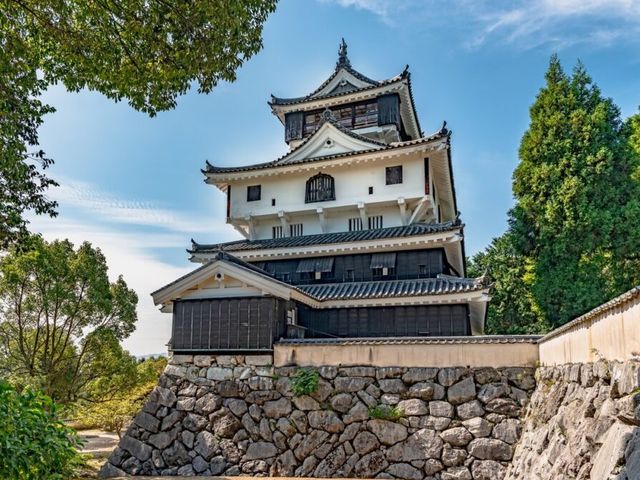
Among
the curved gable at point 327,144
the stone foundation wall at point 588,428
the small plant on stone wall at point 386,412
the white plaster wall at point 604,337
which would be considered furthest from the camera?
the curved gable at point 327,144

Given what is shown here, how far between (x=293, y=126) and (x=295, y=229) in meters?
5.64

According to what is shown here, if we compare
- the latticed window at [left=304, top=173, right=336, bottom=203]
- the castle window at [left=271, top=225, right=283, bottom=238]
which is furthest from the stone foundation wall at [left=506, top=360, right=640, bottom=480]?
the castle window at [left=271, top=225, right=283, bottom=238]

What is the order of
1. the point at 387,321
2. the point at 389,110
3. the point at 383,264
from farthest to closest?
the point at 389,110 → the point at 383,264 → the point at 387,321

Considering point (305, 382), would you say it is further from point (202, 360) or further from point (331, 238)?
point (331, 238)

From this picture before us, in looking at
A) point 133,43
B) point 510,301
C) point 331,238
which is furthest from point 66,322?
point 510,301

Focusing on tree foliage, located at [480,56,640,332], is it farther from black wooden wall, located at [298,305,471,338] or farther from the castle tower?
black wooden wall, located at [298,305,471,338]

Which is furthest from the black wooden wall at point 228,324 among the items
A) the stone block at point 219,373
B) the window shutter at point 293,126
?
the window shutter at point 293,126

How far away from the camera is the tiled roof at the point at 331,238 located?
51.4 feet

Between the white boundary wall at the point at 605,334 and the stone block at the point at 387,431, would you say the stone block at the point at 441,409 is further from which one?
the white boundary wall at the point at 605,334

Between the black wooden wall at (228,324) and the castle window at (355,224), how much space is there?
5.73 meters

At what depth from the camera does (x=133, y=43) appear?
23.7 feet

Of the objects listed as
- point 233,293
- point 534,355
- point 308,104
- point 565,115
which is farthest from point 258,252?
point 565,115

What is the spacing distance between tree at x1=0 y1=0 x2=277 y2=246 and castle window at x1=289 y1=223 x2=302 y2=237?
38.4ft

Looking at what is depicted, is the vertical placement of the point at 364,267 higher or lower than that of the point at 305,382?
higher
